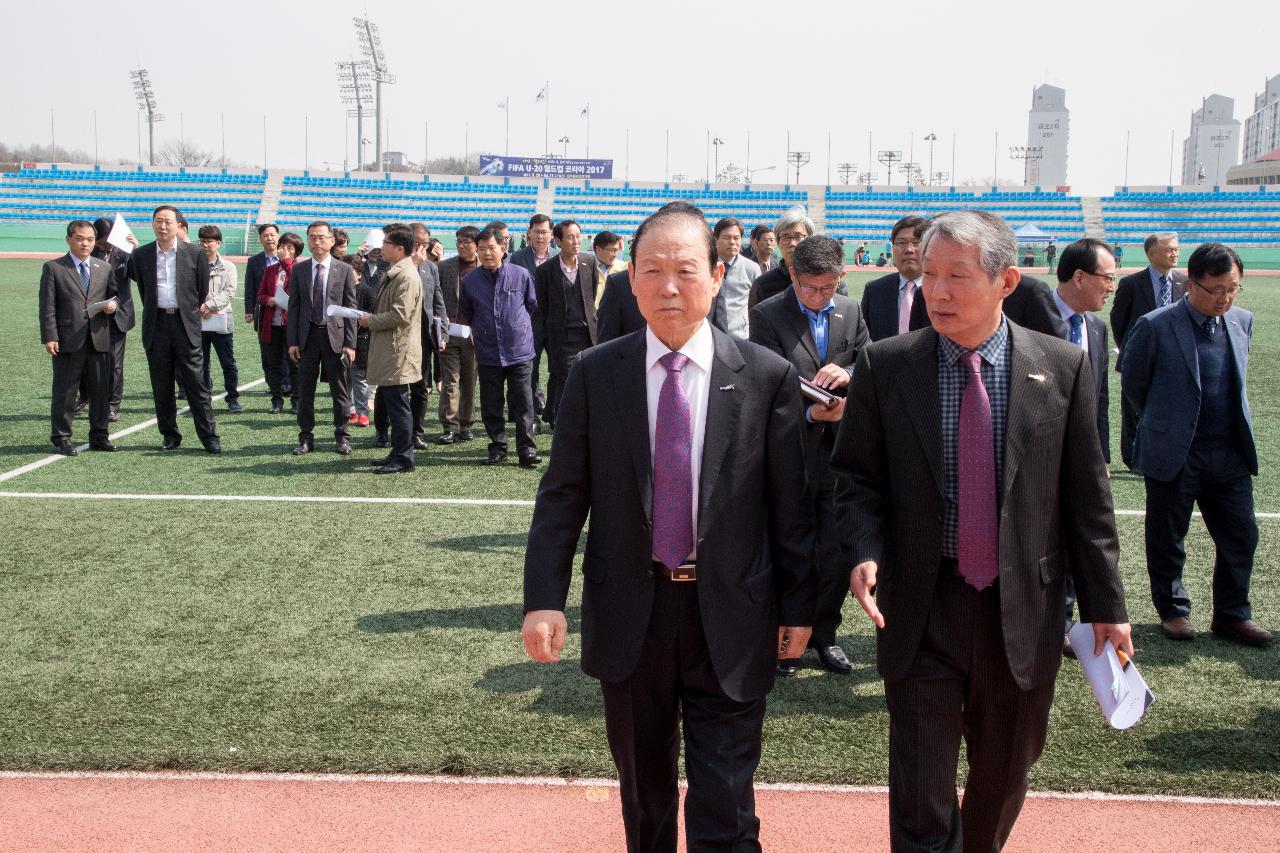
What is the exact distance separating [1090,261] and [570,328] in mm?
6018

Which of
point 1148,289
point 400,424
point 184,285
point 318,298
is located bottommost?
point 400,424

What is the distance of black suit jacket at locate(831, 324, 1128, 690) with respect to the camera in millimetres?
2957

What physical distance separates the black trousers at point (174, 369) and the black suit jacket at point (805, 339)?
23.3 ft

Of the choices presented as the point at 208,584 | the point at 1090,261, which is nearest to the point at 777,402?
the point at 1090,261

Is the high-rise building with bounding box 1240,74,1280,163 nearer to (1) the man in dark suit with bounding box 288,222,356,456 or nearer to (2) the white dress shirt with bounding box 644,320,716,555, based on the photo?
(1) the man in dark suit with bounding box 288,222,356,456

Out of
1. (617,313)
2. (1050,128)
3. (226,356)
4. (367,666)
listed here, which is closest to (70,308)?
(226,356)

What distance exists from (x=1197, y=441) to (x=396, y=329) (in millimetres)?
6275

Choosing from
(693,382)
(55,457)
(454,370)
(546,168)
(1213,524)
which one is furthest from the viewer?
(546,168)

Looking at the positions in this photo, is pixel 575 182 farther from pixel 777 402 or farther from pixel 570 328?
pixel 777 402

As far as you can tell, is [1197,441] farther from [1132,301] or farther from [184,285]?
[184,285]

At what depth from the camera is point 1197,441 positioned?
580 cm

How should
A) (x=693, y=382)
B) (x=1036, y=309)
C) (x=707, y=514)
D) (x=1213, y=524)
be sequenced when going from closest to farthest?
1. (x=707, y=514)
2. (x=693, y=382)
3. (x=1036, y=309)
4. (x=1213, y=524)

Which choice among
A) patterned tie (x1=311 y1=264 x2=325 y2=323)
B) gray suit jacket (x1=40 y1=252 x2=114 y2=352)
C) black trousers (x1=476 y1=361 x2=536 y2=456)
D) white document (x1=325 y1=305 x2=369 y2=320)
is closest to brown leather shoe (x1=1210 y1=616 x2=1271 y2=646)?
black trousers (x1=476 y1=361 x2=536 y2=456)

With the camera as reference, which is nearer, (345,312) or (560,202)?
(345,312)
